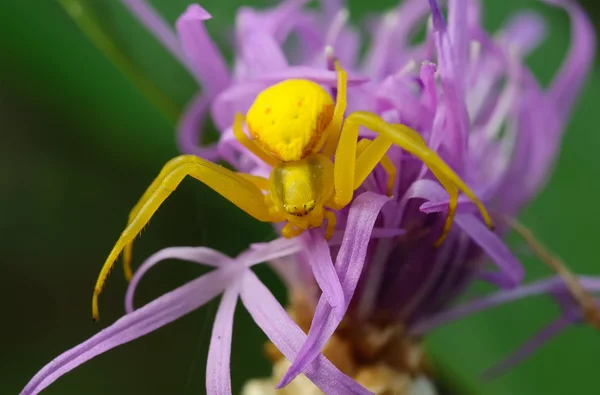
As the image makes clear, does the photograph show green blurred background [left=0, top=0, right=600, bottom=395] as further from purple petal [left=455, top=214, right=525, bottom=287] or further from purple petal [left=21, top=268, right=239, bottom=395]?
purple petal [left=455, top=214, right=525, bottom=287]

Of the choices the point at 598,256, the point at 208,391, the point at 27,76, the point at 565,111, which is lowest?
the point at 598,256

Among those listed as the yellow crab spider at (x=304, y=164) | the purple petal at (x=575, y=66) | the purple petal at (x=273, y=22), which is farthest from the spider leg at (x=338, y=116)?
the purple petal at (x=575, y=66)

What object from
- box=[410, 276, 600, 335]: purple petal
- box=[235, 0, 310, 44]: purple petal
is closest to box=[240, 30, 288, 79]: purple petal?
box=[235, 0, 310, 44]: purple petal

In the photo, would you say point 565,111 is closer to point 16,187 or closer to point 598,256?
point 598,256

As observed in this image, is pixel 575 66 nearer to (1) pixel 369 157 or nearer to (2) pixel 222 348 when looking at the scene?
(1) pixel 369 157

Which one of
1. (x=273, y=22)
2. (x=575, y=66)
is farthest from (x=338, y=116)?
(x=575, y=66)

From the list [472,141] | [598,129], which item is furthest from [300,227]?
[598,129]

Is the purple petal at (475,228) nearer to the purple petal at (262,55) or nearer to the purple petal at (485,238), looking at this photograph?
the purple petal at (485,238)
